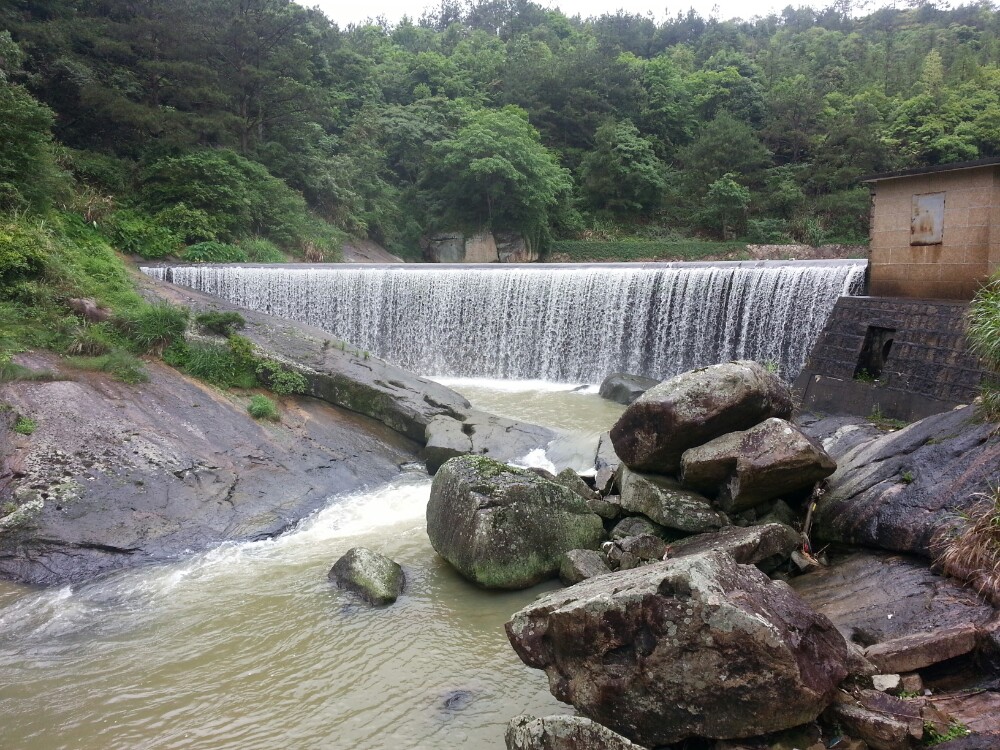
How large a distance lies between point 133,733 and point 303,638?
52.1 inches

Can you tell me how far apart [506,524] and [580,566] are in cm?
73

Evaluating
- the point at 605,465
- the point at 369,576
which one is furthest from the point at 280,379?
the point at 369,576

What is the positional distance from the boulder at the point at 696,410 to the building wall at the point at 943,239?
4.59 meters

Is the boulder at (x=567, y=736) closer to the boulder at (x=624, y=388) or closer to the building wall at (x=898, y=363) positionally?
the building wall at (x=898, y=363)

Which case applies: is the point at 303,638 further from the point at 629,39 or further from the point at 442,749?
the point at 629,39

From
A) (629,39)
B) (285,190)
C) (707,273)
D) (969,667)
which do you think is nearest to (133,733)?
(969,667)

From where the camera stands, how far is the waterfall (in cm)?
1339

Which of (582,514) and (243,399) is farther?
(243,399)

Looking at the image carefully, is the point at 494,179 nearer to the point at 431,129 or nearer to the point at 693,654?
the point at 431,129

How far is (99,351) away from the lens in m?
9.46

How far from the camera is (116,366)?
9.16m

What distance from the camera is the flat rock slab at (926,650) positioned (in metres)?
3.76

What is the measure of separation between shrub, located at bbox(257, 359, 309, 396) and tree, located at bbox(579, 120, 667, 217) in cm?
2669

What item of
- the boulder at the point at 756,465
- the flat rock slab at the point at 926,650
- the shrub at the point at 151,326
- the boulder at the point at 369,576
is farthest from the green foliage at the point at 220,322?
the flat rock slab at the point at 926,650
